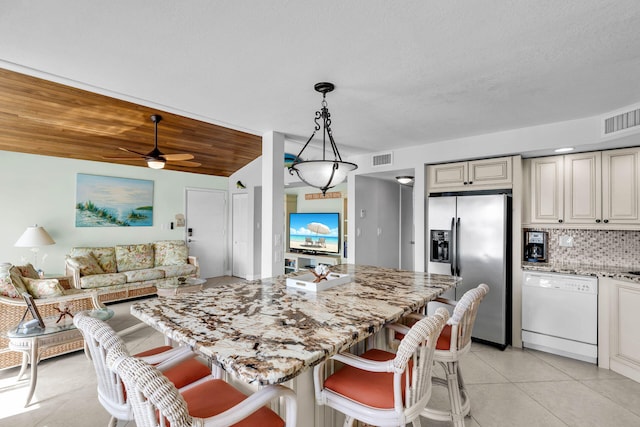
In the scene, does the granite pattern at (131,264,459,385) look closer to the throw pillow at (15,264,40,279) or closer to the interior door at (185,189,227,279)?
the throw pillow at (15,264,40,279)

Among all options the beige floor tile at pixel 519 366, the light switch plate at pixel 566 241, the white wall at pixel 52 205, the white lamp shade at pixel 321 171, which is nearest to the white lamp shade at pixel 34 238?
the white wall at pixel 52 205

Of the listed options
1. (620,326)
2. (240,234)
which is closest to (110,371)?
(620,326)

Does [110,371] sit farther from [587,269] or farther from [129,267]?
[129,267]

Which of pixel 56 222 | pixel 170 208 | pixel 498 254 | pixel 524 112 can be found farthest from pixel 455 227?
pixel 56 222

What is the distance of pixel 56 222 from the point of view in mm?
4812

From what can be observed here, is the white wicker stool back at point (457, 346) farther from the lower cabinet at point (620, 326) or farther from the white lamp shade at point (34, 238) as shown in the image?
the white lamp shade at point (34, 238)

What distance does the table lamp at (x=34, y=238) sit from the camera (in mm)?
4234

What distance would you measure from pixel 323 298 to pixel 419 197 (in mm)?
2610

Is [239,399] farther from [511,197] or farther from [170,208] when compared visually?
[170,208]

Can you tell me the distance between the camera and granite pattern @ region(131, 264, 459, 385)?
41.6 inches

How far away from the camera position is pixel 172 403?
0.86 meters

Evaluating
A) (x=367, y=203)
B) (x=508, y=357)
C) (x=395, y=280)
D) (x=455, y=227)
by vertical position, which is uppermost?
(x=367, y=203)

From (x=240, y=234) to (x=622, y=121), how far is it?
6.20 meters

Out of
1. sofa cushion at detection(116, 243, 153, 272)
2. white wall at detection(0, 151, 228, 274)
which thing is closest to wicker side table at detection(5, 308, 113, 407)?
white wall at detection(0, 151, 228, 274)
